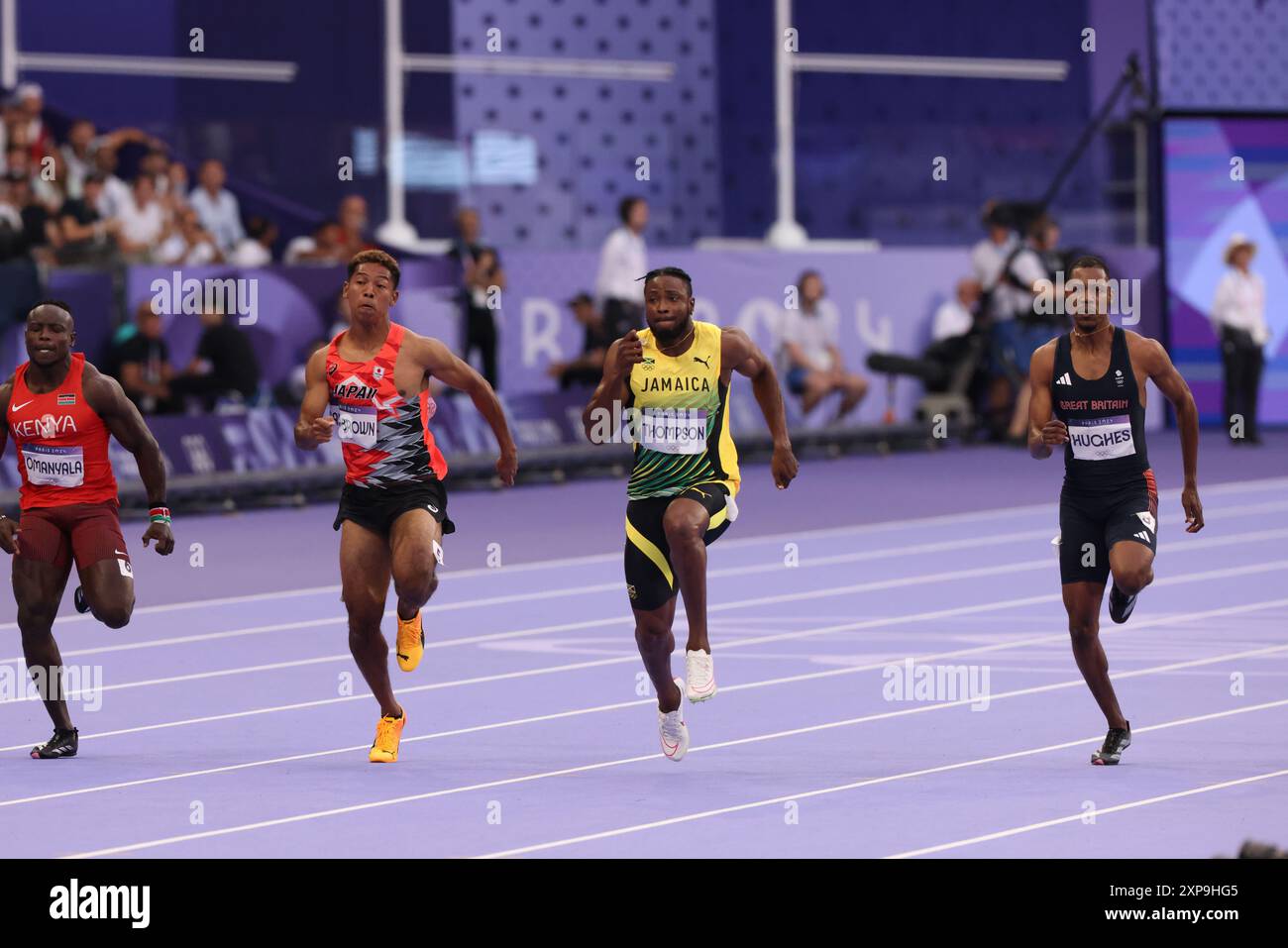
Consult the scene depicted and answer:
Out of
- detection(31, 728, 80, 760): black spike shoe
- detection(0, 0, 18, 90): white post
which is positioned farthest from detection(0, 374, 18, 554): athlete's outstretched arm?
detection(0, 0, 18, 90): white post

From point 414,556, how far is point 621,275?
13.5 meters

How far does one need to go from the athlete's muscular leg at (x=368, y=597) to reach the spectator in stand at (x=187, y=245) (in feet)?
37.5

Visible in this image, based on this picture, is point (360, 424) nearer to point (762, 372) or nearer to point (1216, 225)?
point (762, 372)

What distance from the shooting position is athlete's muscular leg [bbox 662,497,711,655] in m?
9.45

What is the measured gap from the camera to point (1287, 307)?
29.2 metres

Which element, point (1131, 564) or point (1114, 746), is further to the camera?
point (1114, 746)

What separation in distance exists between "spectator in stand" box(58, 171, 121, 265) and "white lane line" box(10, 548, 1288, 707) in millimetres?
7827

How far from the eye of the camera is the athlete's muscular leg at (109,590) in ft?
32.0

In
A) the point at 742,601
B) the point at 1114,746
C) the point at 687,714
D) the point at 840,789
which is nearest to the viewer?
the point at 840,789

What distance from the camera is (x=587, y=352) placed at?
23.3 metres

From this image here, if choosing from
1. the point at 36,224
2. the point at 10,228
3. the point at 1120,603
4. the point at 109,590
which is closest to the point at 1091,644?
the point at 1120,603

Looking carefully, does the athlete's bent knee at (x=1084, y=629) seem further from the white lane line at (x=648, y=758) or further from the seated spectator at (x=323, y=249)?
the seated spectator at (x=323, y=249)

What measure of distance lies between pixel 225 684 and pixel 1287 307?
66.7 feet

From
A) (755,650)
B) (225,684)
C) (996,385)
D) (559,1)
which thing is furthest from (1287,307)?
(225,684)
